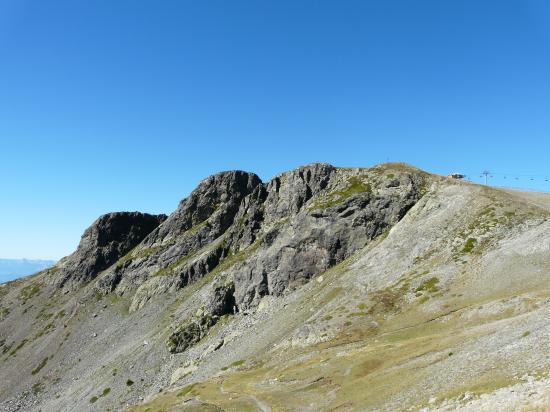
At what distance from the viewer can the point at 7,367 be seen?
14712 cm

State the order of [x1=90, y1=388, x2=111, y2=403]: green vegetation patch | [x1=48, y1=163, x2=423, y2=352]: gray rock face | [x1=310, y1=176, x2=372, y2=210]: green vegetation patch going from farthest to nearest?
[x1=310, y1=176, x2=372, y2=210]: green vegetation patch
[x1=48, y1=163, x2=423, y2=352]: gray rock face
[x1=90, y1=388, x2=111, y2=403]: green vegetation patch

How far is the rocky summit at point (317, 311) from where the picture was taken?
148 feet

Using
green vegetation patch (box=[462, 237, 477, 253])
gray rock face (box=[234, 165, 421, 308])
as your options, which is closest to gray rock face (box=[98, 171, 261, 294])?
gray rock face (box=[234, 165, 421, 308])

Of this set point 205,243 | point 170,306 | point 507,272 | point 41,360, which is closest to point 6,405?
point 41,360

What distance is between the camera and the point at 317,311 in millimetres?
89875

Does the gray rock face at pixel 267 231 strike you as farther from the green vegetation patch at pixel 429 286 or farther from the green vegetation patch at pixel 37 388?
the green vegetation patch at pixel 37 388

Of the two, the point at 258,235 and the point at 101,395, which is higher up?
the point at 258,235

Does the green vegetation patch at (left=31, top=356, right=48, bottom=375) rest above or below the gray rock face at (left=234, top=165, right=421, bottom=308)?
below

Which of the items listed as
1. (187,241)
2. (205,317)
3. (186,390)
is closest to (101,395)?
(205,317)

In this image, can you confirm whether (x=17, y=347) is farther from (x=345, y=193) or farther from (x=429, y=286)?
(x=429, y=286)

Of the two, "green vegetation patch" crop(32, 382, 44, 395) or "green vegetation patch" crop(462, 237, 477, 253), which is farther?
"green vegetation patch" crop(32, 382, 44, 395)

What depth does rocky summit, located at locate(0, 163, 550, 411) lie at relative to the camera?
4506cm

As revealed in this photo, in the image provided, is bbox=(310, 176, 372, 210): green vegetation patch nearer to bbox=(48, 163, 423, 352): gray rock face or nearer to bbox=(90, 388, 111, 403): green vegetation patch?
bbox=(48, 163, 423, 352): gray rock face

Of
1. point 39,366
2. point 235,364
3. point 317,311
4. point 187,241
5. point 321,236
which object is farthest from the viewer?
point 187,241
